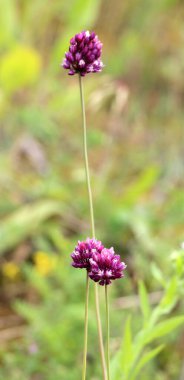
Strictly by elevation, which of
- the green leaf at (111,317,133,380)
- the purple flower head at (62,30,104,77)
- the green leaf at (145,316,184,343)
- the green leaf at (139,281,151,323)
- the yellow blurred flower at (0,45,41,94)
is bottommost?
the green leaf at (111,317,133,380)

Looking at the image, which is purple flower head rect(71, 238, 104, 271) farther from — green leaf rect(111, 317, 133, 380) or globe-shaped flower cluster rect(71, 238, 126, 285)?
green leaf rect(111, 317, 133, 380)

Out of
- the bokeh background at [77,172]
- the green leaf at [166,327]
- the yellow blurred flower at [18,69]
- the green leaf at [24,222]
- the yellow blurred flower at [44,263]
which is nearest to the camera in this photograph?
the green leaf at [166,327]

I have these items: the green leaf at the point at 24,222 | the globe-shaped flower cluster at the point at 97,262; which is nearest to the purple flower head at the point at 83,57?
the globe-shaped flower cluster at the point at 97,262

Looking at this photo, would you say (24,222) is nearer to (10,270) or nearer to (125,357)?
(10,270)

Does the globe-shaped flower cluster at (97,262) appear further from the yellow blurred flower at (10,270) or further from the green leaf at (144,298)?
the yellow blurred flower at (10,270)

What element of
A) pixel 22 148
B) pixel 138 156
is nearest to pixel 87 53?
pixel 22 148

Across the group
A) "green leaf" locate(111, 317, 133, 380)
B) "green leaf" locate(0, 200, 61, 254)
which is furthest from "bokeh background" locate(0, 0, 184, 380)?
"green leaf" locate(111, 317, 133, 380)

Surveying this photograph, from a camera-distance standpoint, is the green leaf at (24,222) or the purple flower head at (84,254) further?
the green leaf at (24,222)
